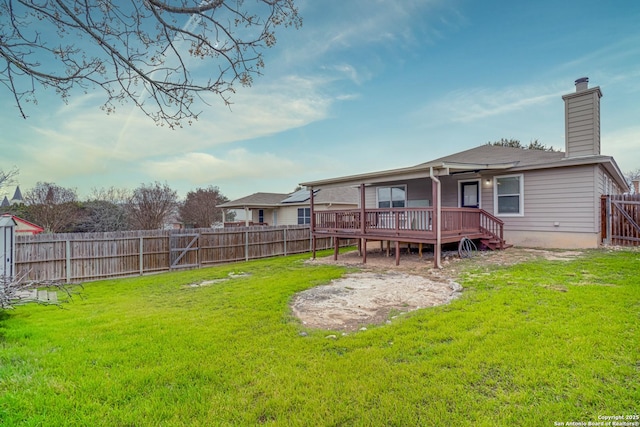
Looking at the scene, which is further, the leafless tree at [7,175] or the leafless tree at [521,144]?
the leafless tree at [521,144]

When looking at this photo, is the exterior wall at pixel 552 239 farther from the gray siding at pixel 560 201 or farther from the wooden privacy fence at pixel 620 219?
the wooden privacy fence at pixel 620 219

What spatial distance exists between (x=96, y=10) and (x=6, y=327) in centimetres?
478

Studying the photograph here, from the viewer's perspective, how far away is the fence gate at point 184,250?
1191 cm

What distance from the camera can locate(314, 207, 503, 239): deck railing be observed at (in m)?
9.55

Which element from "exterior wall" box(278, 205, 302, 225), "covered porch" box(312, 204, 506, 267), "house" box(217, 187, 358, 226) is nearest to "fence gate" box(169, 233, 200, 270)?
"covered porch" box(312, 204, 506, 267)

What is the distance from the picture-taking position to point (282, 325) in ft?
→ 14.1

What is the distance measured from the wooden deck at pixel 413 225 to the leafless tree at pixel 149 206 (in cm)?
1498

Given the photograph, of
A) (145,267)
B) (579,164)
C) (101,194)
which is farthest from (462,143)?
(101,194)

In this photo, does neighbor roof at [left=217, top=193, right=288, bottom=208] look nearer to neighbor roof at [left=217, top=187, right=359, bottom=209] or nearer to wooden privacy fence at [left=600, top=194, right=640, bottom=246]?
neighbor roof at [left=217, top=187, right=359, bottom=209]

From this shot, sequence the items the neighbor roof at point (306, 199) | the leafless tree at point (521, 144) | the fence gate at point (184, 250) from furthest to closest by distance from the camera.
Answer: the leafless tree at point (521, 144) → the neighbor roof at point (306, 199) → the fence gate at point (184, 250)

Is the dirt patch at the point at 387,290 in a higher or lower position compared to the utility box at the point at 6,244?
lower

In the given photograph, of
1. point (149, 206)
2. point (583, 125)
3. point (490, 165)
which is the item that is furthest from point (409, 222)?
point (149, 206)

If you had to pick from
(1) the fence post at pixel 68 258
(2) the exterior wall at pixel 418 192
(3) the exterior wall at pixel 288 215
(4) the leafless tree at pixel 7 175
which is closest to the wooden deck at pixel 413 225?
(2) the exterior wall at pixel 418 192

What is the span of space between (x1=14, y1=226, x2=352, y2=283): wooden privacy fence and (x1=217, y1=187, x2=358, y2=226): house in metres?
7.13
